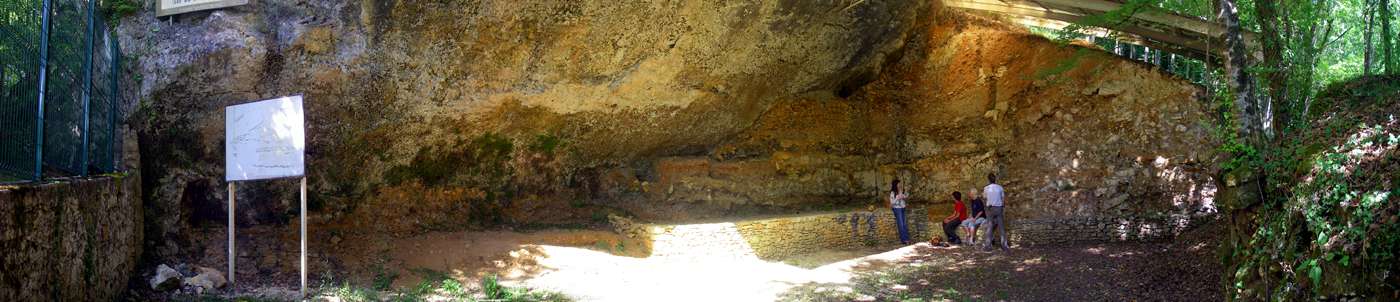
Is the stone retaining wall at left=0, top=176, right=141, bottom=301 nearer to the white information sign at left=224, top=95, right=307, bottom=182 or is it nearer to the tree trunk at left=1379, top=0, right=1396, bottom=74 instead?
the white information sign at left=224, top=95, right=307, bottom=182

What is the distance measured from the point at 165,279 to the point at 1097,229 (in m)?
12.1

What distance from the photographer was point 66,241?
5656 mm

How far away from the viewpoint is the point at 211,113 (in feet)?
31.1

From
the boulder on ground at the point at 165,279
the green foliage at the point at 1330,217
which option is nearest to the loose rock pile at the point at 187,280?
the boulder on ground at the point at 165,279

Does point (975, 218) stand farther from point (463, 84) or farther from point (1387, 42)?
point (463, 84)

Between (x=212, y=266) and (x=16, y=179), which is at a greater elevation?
(x=16, y=179)

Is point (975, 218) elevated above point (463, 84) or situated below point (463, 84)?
below

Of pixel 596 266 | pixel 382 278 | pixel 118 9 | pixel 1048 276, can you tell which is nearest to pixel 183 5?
pixel 118 9

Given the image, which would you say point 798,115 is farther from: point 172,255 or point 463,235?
point 172,255

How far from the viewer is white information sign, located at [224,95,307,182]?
25.5 feet

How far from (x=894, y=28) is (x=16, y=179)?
1151 centimetres

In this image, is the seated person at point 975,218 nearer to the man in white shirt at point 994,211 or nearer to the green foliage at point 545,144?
the man in white shirt at point 994,211

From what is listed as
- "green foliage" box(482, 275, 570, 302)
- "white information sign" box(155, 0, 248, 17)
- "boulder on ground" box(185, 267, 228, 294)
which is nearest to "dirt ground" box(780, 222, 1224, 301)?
"green foliage" box(482, 275, 570, 302)

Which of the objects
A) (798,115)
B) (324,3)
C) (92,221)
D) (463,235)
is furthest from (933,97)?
(92,221)
